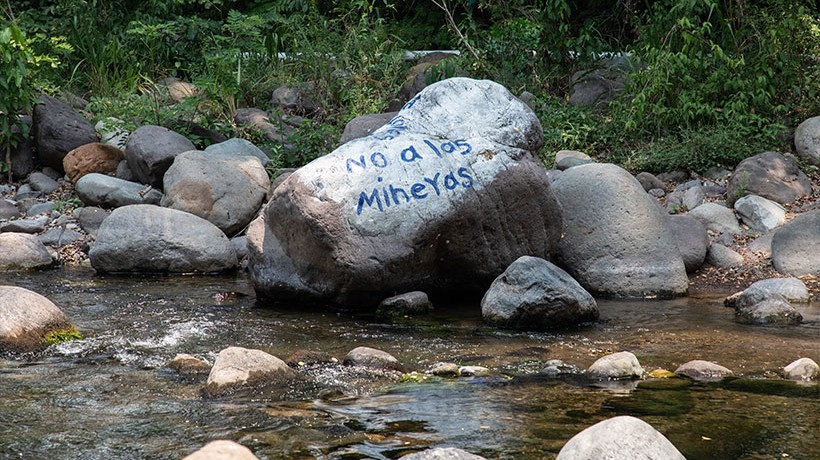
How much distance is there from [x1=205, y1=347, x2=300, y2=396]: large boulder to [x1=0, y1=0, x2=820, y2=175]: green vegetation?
17.9ft

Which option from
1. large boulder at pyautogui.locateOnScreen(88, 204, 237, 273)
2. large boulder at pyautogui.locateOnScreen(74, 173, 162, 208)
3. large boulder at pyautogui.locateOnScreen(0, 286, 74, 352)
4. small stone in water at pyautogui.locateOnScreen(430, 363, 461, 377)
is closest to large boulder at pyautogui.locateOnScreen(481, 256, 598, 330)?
small stone in water at pyautogui.locateOnScreen(430, 363, 461, 377)

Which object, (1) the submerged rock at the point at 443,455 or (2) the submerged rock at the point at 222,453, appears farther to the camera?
(1) the submerged rock at the point at 443,455

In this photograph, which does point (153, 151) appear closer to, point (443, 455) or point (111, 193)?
point (111, 193)

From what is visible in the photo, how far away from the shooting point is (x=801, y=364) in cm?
526

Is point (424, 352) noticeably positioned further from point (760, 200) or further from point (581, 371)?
point (760, 200)

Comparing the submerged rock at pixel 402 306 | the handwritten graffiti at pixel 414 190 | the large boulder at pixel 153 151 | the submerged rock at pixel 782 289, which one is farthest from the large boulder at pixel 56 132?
the submerged rock at pixel 782 289

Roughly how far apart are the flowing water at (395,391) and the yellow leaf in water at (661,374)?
0.10 m

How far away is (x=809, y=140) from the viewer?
10.2m

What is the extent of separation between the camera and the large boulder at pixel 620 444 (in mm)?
3434

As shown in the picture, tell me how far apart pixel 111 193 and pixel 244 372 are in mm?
5529

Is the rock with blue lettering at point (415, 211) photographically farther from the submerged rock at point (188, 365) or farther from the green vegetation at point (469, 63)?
the green vegetation at point (469, 63)

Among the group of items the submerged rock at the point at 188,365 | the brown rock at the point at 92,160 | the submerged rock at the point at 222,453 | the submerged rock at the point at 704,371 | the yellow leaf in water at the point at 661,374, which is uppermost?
the brown rock at the point at 92,160

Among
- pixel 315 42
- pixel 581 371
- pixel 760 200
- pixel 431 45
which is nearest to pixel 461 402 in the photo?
pixel 581 371

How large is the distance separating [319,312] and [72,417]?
2825mm
